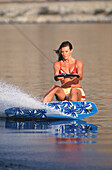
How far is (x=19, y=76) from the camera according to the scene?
18.5m

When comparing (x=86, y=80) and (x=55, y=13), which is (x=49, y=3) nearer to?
(x=55, y=13)

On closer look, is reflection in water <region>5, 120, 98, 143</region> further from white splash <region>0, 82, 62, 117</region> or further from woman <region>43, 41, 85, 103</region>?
woman <region>43, 41, 85, 103</region>

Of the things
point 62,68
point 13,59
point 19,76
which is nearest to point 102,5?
point 13,59

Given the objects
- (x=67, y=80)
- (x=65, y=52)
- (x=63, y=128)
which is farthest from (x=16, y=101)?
(x=63, y=128)

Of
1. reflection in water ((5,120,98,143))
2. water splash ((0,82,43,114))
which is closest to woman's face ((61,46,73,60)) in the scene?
water splash ((0,82,43,114))

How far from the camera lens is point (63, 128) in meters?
9.95

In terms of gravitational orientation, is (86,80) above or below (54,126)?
above

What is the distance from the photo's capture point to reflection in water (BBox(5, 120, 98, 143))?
909 centimetres

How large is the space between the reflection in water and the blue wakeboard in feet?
0.42

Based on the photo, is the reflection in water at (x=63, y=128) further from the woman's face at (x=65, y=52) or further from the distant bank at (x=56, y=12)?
the distant bank at (x=56, y=12)

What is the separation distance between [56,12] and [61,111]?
328 ft

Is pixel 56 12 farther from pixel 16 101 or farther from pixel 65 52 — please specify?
pixel 16 101

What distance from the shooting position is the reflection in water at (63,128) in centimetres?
909

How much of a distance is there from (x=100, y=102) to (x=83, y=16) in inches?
3529
